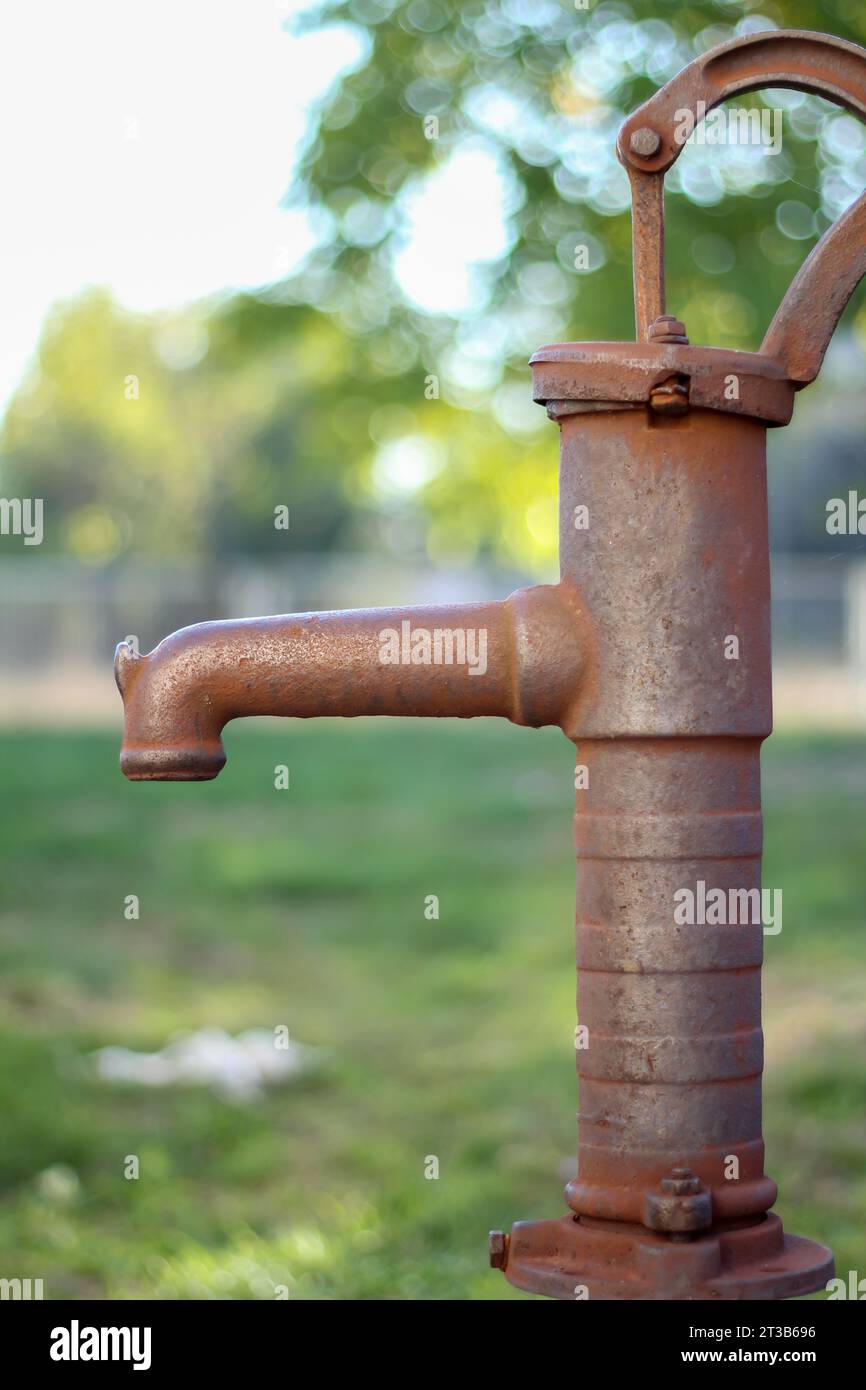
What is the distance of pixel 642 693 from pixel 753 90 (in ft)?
2.83

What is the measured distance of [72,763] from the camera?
12.1 m

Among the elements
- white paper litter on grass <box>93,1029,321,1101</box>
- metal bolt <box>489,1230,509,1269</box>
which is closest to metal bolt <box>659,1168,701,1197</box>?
metal bolt <box>489,1230,509,1269</box>

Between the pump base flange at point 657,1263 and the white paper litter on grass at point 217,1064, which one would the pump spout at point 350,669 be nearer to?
the pump base flange at point 657,1263

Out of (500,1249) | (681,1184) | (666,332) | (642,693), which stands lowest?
(500,1249)

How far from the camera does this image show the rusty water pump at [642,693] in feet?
7.42

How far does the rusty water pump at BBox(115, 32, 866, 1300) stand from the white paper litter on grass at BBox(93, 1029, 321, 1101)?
369cm

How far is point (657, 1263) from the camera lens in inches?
85.4

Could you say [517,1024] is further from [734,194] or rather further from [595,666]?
[595,666]

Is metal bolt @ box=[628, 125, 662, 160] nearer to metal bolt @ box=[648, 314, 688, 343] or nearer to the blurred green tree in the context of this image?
metal bolt @ box=[648, 314, 688, 343]

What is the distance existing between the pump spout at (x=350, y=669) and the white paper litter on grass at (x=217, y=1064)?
368 cm

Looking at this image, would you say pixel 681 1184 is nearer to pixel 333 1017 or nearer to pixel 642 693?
pixel 642 693

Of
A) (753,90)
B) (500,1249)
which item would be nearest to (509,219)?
(753,90)

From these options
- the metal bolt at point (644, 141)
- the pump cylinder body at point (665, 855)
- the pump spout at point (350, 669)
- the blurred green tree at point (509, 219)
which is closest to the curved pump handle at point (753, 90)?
the metal bolt at point (644, 141)

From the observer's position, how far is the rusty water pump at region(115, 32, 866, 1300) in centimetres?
Answer: 226
